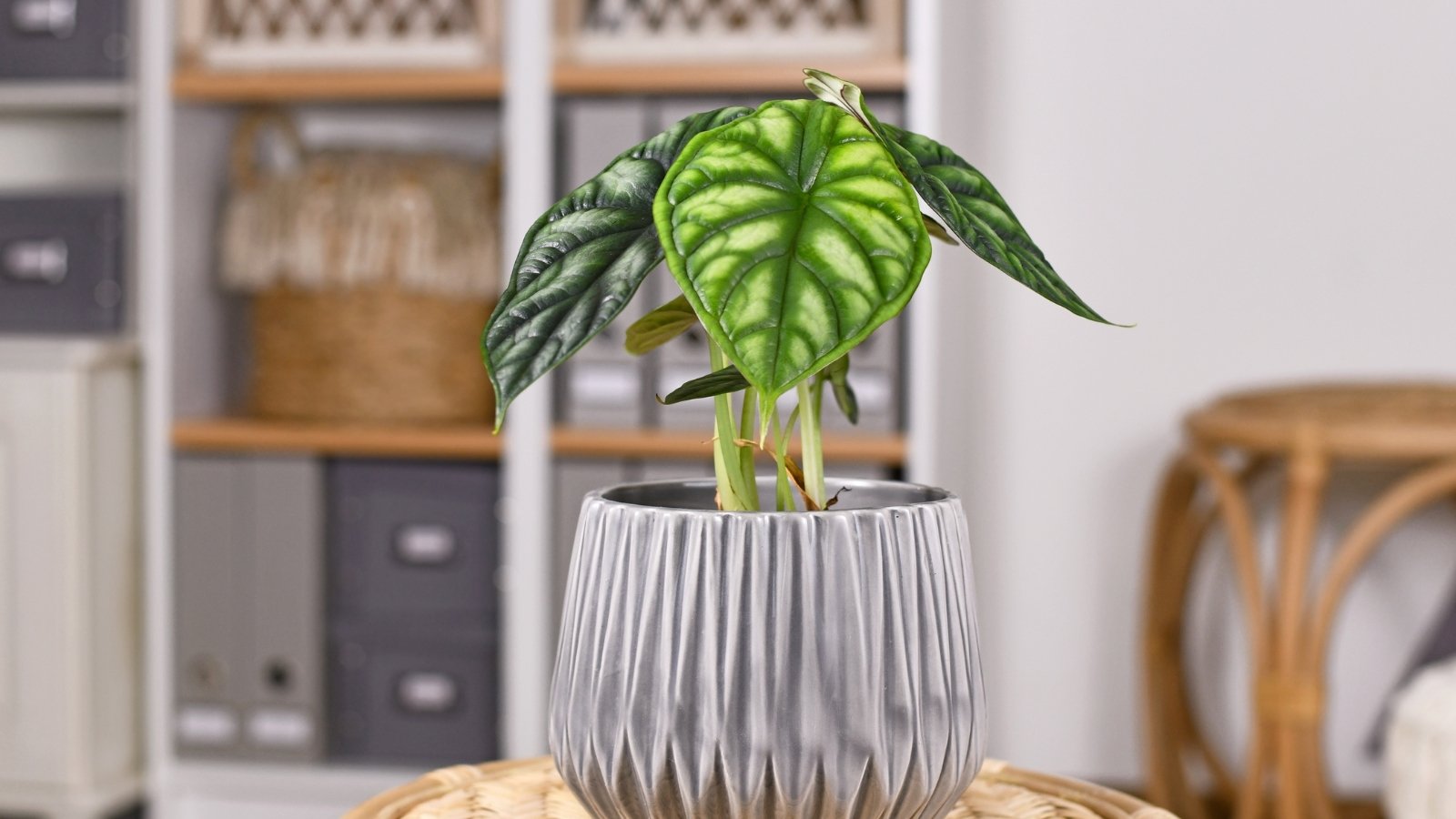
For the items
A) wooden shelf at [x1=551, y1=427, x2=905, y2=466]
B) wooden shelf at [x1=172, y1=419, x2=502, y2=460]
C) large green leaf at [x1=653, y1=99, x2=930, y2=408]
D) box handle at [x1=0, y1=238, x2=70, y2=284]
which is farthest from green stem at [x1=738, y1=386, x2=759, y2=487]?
box handle at [x1=0, y1=238, x2=70, y2=284]

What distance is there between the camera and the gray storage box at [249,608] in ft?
5.37

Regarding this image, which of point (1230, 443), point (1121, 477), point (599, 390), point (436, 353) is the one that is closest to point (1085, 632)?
point (1121, 477)

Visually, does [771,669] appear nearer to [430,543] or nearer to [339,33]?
[430,543]

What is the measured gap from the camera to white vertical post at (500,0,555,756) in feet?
5.12

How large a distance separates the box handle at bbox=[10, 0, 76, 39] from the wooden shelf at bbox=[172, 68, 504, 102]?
0.18 metres

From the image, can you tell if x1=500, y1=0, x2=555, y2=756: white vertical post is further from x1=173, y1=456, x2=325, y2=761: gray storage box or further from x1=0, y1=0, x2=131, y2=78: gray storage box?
x1=0, y1=0, x2=131, y2=78: gray storage box

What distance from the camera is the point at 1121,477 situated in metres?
1.84

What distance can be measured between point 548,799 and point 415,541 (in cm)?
Result: 103

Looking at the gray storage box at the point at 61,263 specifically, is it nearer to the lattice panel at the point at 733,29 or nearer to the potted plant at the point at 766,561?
the lattice panel at the point at 733,29

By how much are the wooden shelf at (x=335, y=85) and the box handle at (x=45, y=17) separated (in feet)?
0.60

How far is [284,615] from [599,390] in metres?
0.47

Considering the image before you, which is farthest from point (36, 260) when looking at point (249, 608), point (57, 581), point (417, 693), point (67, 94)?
point (417, 693)

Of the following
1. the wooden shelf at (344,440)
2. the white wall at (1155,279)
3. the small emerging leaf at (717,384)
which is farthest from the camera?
the white wall at (1155,279)

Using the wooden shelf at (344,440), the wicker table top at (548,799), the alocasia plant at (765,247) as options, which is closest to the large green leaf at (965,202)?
the alocasia plant at (765,247)
